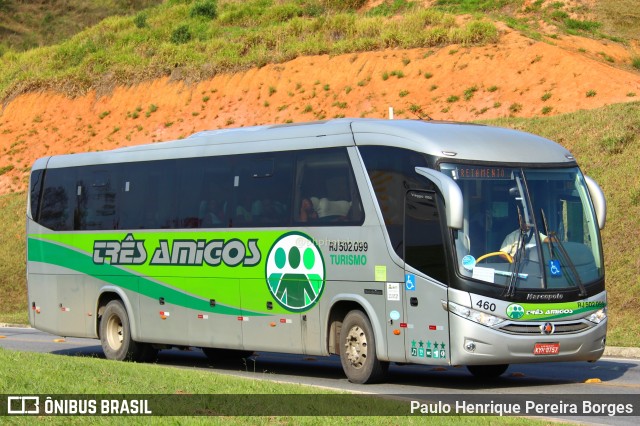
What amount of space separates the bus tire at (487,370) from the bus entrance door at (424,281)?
1882 mm

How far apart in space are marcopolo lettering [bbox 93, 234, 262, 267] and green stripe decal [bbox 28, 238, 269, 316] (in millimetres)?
202

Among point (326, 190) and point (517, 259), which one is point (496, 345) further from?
point (326, 190)

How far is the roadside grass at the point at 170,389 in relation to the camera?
9.99 metres

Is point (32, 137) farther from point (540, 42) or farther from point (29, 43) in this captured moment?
point (29, 43)

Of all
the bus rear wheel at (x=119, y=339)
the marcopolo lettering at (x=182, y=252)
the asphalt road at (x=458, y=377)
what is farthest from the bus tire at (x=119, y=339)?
the marcopolo lettering at (x=182, y=252)

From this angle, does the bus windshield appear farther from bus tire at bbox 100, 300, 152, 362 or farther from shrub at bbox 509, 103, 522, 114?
shrub at bbox 509, 103, 522, 114

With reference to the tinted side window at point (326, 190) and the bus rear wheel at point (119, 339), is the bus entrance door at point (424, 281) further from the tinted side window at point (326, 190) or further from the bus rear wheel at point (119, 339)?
the bus rear wheel at point (119, 339)

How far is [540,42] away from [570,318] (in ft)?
113

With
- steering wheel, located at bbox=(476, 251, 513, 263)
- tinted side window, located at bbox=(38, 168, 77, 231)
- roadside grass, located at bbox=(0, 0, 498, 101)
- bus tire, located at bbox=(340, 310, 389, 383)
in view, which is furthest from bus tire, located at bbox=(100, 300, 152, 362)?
roadside grass, located at bbox=(0, 0, 498, 101)

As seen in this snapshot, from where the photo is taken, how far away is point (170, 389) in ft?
40.0

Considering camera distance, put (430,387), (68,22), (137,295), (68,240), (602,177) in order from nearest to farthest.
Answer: (430,387) < (137,295) < (68,240) < (602,177) < (68,22)

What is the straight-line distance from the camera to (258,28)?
6103cm

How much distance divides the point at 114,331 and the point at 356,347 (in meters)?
6.28

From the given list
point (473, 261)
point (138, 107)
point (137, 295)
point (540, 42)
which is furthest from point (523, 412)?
point (138, 107)
